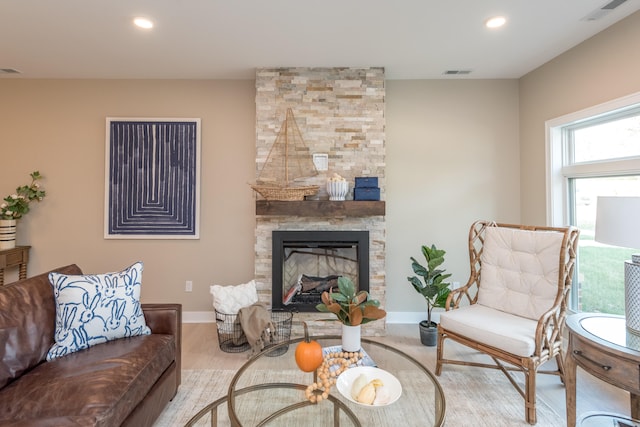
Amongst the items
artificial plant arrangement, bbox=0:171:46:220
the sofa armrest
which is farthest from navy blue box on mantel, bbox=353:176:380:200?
artificial plant arrangement, bbox=0:171:46:220

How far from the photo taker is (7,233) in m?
3.14

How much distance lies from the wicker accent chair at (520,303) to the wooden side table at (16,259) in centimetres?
411

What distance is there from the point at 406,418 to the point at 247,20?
2.69 m

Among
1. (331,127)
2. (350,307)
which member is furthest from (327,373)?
(331,127)

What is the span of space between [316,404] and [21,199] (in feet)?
12.3

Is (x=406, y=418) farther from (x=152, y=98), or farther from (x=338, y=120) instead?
(x=152, y=98)

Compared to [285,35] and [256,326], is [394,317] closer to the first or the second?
[256,326]

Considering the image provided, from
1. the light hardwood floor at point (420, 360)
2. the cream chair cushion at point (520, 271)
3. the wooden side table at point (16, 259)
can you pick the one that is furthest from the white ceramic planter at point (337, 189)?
the wooden side table at point (16, 259)

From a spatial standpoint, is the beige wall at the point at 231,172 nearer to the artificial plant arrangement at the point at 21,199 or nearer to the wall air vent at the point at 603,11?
the artificial plant arrangement at the point at 21,199

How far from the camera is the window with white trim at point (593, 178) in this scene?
2346 mm

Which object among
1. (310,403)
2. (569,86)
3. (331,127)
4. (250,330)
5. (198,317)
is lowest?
(198,317)

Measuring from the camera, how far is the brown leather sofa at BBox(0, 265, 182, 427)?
1249 mm

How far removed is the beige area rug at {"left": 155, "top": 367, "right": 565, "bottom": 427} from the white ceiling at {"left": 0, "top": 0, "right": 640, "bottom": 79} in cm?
240

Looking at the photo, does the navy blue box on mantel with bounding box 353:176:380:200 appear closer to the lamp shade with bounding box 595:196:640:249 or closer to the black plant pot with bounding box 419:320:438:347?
the black plant pot with bounding box 419:320:438:347
